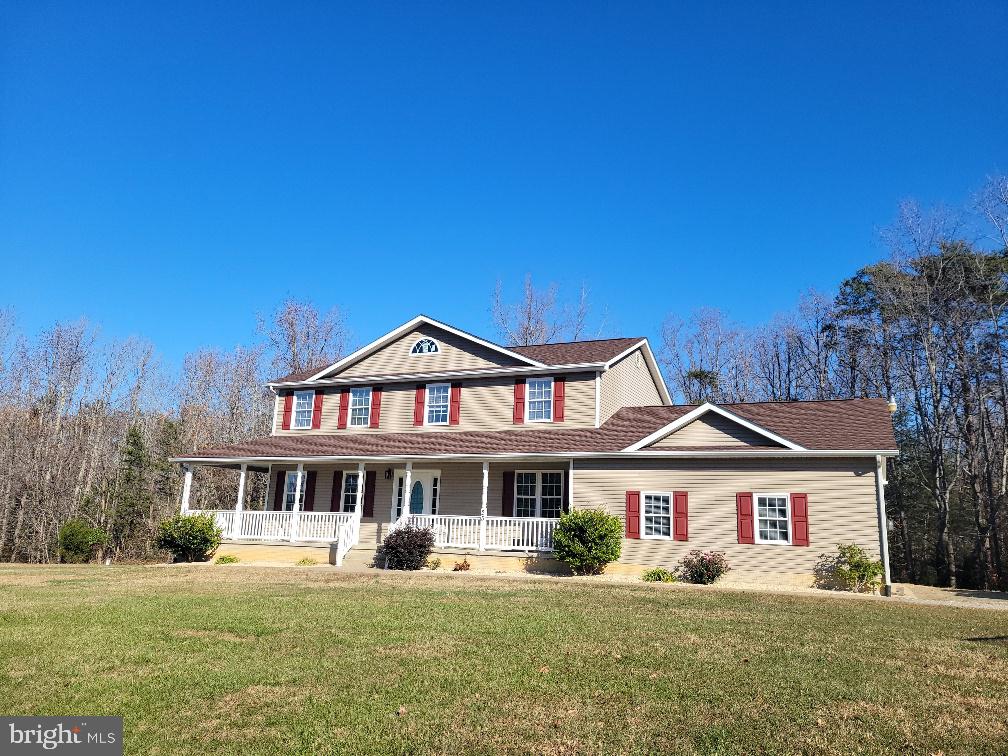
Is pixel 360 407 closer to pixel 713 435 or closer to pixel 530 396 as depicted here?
pixel 530 396

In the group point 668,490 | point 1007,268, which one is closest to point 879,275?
point 1007,268

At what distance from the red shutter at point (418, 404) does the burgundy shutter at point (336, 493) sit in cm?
330

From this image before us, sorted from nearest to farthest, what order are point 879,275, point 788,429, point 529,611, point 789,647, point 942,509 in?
1. point 789,647
2. point 529,611
3. point 788,429
4. point 942,509
5. point 879,275

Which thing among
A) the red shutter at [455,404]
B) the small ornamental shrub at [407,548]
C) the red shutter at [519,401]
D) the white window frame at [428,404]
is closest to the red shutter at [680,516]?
the red shutter at [519,401]

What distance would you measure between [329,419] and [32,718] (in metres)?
20.7

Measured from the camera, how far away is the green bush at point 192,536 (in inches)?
847

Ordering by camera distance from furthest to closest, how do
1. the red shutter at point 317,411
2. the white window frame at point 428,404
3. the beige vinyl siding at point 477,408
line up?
the red shutter at point 317,411 < the white window frame at point 428,404 < the beige vinyl siding at point 477,408

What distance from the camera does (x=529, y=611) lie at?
1101 cm

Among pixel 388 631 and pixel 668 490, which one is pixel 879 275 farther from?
pixel 388 631

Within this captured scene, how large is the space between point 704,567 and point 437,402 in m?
11.3

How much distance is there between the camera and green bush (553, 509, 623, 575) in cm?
1791

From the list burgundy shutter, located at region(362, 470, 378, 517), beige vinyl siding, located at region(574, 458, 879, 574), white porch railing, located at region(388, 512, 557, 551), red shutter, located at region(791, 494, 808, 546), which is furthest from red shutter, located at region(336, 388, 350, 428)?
red shutter, located at region(791, 494, 808, 546)

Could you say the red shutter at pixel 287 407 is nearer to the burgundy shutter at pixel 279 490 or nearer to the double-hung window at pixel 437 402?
the burgundy shutter at pixel 279 490

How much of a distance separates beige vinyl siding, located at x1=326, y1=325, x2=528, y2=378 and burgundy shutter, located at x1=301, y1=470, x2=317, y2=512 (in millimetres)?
4109
